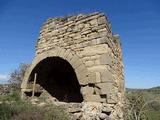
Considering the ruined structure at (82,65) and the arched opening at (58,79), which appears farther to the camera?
the arched opening at (58,79)

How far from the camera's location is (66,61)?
761cm

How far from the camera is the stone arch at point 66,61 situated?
6.47 metres

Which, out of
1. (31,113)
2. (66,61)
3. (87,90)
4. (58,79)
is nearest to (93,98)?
(87,90)

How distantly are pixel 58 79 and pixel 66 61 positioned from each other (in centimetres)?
175

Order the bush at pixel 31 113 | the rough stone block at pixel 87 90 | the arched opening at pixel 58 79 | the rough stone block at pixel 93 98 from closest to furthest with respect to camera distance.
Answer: the bush at pixel 31 113 < the rough stone block at pixel 93 98 < the rough stone block at pixel 87 90 < the arched opening at pixel 58 79

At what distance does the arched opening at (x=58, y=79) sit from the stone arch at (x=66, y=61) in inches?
4.1

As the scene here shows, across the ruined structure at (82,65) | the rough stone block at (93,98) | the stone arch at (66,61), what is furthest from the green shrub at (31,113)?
the stone arch at (66,61)

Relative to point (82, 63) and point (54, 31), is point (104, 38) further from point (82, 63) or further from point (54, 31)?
point (54, 31)

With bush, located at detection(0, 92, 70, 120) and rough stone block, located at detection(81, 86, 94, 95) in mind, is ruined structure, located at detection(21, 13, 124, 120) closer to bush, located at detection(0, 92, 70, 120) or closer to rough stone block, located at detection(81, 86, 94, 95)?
rough stone block, located at detection(81, 86, 94, 95)

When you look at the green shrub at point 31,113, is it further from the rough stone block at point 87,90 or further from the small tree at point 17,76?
the small tree at point 17,76

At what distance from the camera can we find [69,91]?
934 centimetres

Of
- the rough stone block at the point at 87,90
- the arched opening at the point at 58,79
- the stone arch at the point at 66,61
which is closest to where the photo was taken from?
the rough stone block at the point at 87,90

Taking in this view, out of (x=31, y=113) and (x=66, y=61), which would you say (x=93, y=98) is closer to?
(x=31, y=113)

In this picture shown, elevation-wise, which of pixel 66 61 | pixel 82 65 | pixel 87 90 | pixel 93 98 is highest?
pixel 66 61
